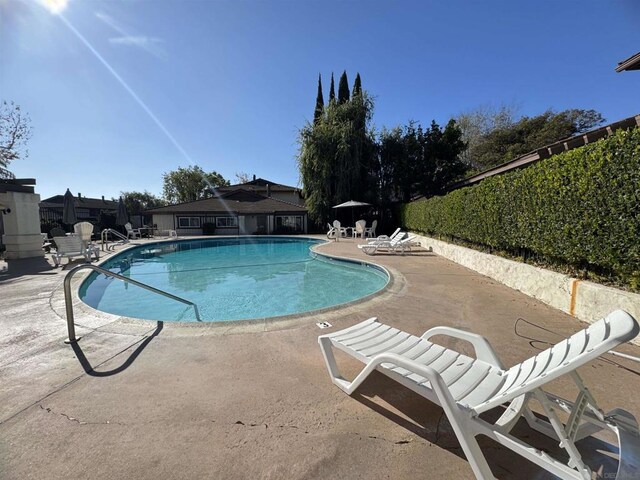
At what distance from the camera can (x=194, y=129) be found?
59.7ft

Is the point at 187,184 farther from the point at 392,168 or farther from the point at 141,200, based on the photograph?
the point at 392,168

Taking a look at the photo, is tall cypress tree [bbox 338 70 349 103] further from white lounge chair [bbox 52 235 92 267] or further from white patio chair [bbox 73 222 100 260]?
white lounge chair [bbox 52 235 92 267]

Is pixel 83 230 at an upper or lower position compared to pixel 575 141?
lower

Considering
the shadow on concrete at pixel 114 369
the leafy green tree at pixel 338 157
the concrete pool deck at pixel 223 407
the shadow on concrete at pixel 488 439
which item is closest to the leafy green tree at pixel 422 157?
the leafy green tree at pixel 338 157

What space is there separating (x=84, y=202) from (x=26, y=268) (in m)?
50.8

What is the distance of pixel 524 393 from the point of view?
1.50 m

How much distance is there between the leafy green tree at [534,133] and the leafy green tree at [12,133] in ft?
A: 134

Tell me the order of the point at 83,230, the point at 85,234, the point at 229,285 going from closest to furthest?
the point at 229,285 → the point at 83,230 → the point at 85,234

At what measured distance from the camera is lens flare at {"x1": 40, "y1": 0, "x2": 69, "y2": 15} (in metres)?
5.57

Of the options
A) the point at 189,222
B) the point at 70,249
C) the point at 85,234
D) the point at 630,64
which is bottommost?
the point at 70,249

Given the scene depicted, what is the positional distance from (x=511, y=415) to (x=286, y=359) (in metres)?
2.14

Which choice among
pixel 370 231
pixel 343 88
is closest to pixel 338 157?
pixel 370 231

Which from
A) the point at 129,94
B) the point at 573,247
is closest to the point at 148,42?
the point at 129,94

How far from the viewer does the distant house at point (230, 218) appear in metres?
26.0
